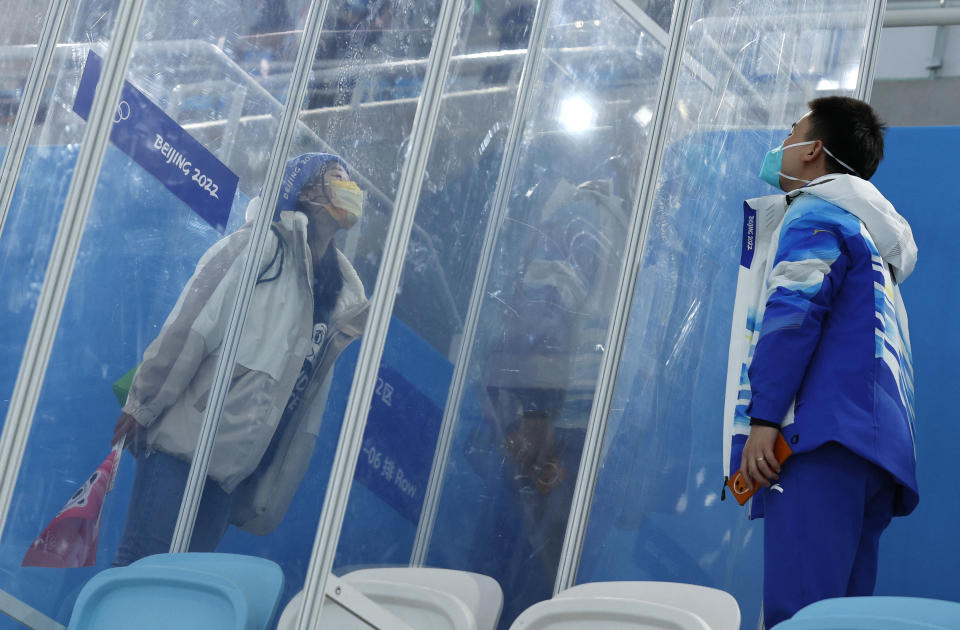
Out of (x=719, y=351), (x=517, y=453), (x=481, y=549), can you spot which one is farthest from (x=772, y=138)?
(x=481, y=549)

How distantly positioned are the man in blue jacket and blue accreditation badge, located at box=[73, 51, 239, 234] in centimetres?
156

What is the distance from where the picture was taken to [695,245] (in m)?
3.11

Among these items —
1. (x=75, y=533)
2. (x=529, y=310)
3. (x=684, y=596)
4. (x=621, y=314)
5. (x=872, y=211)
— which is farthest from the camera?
(x=529, y=310)

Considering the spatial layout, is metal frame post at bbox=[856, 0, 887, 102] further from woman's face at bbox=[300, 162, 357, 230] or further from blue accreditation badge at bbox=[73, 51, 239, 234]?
blue accreditation badge at bbox=[73, 51, 239, 234]

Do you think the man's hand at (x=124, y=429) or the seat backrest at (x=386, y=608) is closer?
the seat backrest at (x=386, y=608)

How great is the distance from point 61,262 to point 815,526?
1636mm

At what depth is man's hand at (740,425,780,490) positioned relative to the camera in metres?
2.02

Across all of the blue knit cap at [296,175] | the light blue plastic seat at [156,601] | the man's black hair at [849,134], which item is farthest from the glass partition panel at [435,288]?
the man's black hair at [849,134]

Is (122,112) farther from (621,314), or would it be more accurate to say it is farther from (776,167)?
(776,167)

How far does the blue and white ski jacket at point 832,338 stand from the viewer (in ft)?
6.55

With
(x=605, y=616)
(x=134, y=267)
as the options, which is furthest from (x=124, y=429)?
(x=605, y=616)

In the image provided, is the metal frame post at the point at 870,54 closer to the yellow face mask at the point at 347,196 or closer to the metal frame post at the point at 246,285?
the yellow face mask at the point at 347,196

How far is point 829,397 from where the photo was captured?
2000mm

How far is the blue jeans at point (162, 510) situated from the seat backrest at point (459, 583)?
68 centimetres
